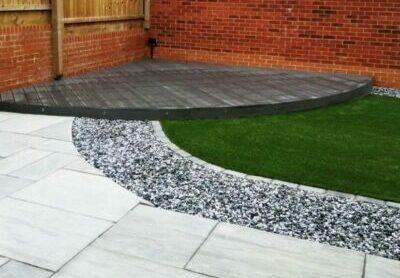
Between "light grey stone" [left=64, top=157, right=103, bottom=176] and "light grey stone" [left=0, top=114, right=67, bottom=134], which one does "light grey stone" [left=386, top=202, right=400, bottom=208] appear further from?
"light grey stone" [left=0, top=114, right=67, bottom=134]

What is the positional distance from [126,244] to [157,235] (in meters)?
0.23

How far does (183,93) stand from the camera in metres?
7.12

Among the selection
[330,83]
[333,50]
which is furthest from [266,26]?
[330,83]

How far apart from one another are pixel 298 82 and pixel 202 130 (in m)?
2.98

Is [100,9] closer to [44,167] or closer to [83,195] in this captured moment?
[44,167]

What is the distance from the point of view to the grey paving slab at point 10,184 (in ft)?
12.8

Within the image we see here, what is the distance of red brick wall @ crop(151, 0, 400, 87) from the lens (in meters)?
8.80

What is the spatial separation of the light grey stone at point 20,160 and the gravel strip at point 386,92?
5.94 m

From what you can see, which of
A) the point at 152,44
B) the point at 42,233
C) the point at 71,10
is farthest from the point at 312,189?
the point at 152,44

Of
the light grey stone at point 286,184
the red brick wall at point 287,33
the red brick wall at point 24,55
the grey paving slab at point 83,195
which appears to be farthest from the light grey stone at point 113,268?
the red brick wall at point 287,33

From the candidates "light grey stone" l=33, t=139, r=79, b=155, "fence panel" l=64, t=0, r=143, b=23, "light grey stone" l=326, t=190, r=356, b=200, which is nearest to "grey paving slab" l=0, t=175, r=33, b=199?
"light grey stone" l=33, t=139, r=79, b=155

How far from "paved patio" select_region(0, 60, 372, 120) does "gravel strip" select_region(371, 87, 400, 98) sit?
0.26 metres

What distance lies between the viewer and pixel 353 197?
403cm

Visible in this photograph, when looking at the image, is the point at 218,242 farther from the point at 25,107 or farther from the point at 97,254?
the point at 25,107
